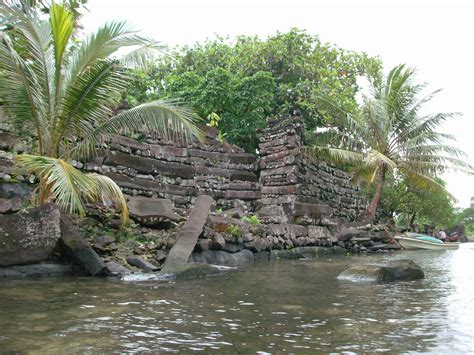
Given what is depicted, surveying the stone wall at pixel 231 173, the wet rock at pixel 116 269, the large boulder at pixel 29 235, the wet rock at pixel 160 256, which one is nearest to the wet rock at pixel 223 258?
the wet rock at pixel 160 256

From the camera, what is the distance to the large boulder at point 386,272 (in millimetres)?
6477

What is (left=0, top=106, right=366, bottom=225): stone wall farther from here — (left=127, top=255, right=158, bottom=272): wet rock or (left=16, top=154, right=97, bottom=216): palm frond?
(left=16, top=154, right=97, bottom=216): palm frond

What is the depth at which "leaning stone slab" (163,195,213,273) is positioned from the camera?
7.22 m

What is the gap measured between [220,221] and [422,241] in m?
12.5

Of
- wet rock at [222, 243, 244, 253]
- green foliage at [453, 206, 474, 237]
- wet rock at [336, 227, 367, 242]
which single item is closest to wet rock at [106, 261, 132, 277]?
wet rock at [222, 243, 244, 253]

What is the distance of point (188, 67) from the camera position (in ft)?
68.9

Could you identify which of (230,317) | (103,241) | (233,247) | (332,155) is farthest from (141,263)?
(332,155)

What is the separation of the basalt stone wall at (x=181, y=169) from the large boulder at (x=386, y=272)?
5.88m

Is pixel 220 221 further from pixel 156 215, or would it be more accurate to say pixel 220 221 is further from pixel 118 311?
pixel 118 311

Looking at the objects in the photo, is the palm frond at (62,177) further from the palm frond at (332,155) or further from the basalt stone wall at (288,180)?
the palm frond at (332,155)

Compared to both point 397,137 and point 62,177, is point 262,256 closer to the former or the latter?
point 62,177

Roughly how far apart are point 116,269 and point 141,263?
0.53 meters

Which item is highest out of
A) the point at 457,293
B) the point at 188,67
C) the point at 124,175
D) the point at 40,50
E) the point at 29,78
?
the point at 188,67

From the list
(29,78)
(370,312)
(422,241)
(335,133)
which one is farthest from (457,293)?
(422,241)
